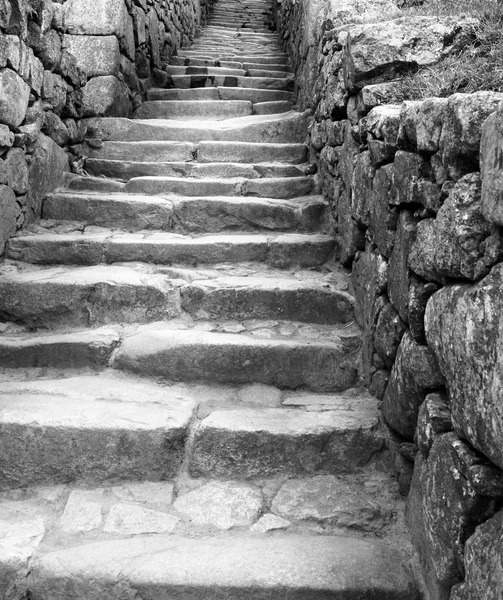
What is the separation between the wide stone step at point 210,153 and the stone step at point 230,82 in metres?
1.96

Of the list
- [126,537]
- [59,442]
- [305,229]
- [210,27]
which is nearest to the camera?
[126,537]

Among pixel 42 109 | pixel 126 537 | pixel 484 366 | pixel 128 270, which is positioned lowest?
pixel 126 537

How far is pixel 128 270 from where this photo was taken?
10.6 feet

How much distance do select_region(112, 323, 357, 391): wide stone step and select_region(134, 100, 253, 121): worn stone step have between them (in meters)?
3.30

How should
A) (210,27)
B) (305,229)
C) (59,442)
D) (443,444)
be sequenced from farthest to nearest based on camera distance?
(210,27) → (305,229) → (59,442) → (443,444)

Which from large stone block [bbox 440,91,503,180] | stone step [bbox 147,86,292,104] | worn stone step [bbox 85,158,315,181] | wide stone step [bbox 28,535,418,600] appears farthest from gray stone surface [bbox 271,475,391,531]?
stone step [bbox 147,86,292,104]

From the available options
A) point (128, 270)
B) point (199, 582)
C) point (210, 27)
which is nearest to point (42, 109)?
point (128, 270)

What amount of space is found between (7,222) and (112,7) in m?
2.58

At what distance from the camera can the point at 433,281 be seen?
5.70 feet

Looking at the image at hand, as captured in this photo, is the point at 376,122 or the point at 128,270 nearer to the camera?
the point at 376,122

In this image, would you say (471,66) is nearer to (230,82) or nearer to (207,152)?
(207,152)

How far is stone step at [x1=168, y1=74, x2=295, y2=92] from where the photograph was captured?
6238 mm

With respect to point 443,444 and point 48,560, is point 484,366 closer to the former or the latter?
point 443,444

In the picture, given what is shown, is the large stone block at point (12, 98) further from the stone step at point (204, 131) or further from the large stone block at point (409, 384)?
the large stone block at point (409, 384)
